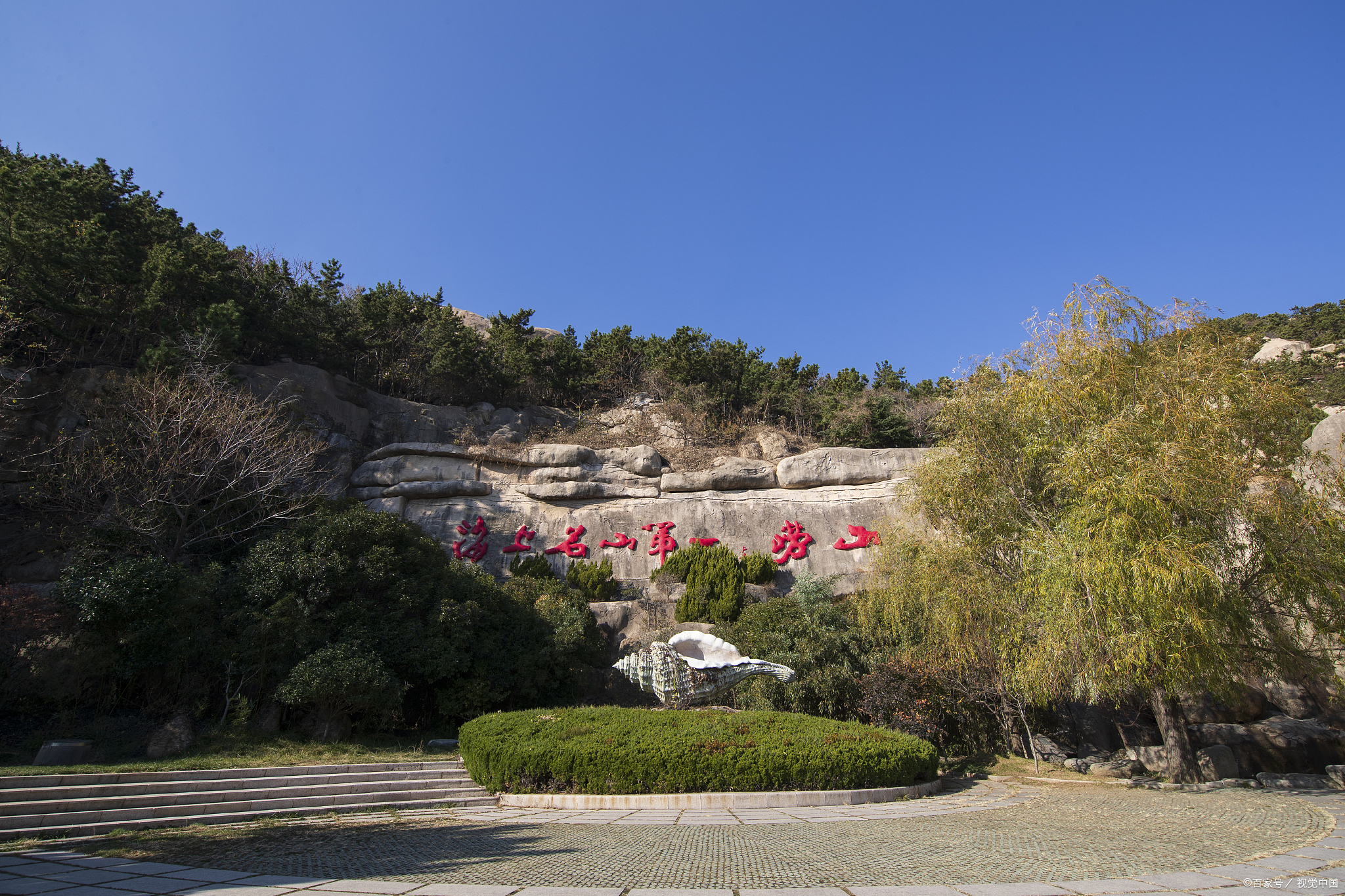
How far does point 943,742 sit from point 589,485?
10.4 meters

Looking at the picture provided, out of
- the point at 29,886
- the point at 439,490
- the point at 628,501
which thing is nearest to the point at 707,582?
the point at 628,501

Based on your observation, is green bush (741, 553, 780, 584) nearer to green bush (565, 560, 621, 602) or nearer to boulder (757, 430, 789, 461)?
green bush (565, 560, 621, 602)

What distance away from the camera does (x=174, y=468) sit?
11.4 metres

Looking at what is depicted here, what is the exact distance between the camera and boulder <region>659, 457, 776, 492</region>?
58.3 ft

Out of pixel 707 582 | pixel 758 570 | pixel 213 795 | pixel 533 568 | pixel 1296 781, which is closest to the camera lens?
pixel 213 795

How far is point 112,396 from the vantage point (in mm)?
13070

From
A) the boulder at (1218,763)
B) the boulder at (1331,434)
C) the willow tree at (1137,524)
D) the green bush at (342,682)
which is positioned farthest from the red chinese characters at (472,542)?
the boulder at (1331,434)

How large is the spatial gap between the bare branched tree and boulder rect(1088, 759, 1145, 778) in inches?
555

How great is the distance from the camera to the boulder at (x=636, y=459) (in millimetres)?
18156

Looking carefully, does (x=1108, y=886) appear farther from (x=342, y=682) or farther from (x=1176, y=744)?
(x=342, y=682)

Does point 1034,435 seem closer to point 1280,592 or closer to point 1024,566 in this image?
point 1024,566

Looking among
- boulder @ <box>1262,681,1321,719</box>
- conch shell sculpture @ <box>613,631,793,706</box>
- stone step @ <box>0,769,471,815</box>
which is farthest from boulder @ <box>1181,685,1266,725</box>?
stone step @ <box>0,769,471,815</box>

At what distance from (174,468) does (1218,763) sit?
17.3m

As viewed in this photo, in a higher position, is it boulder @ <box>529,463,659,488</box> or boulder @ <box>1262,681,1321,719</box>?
boulder @ <box>529,463,659,488</box>
